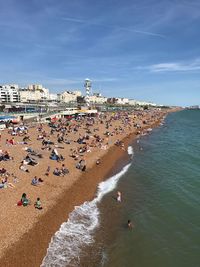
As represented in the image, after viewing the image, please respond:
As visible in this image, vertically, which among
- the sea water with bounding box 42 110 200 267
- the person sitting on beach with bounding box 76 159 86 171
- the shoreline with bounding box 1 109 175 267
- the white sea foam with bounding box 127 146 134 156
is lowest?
the white sea foam with bounding box 127 146 134 156

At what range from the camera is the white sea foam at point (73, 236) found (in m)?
18.0

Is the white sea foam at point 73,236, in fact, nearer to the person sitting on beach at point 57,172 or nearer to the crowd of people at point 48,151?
the crowd of people at point 48,151

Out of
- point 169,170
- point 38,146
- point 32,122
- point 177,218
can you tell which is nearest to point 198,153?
point 169,170

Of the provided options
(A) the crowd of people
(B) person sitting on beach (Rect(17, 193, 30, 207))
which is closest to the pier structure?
(A) the crowd of people

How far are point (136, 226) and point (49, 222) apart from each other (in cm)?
623

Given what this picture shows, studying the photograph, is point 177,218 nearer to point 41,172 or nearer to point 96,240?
point 96,240

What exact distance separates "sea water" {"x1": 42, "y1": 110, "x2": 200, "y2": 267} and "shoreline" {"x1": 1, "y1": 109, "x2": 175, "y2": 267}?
0.52 meters

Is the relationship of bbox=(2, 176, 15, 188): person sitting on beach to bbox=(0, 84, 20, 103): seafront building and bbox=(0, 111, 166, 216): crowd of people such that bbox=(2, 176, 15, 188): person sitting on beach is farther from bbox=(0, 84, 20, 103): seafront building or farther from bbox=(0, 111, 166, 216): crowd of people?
bbox=(0, 84, 20, 103): seafront building

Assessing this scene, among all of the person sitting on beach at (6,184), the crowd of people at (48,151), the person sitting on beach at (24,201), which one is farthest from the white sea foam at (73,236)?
the person sitting on beach at (6,184)

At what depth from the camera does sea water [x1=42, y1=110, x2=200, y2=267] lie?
18.8m

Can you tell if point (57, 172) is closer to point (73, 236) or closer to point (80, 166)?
point (80, 166)

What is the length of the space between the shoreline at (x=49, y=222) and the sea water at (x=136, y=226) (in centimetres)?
52

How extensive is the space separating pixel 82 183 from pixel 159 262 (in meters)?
13.9

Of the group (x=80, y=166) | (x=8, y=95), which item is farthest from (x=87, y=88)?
(x=80, y=166)
